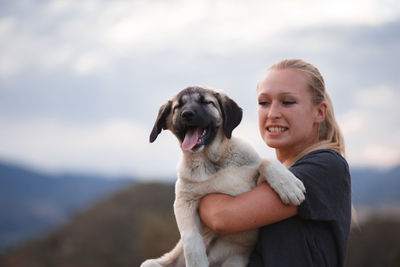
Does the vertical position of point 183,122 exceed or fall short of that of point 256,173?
it exceeds it

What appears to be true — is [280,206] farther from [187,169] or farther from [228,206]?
[187,169]

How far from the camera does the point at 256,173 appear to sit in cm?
397

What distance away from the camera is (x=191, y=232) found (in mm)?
3801

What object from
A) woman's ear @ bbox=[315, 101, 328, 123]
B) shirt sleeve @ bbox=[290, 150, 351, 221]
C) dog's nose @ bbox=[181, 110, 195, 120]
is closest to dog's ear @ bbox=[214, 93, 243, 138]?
dog's nose @ bbox=[181, 110, 195, 120]

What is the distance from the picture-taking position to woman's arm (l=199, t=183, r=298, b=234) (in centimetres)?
335

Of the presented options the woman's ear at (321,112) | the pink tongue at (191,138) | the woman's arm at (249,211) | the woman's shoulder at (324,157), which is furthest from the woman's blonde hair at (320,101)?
the pink tongue at (191,138)

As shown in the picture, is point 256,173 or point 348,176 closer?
point 348,176

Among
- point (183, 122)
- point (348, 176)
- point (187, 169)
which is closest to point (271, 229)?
point (348, 176)

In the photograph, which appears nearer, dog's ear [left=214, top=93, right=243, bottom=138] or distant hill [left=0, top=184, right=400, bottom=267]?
dog's ear [left=214, top=93, right=243, bottom=138]

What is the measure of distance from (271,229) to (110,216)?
2209 centimetres

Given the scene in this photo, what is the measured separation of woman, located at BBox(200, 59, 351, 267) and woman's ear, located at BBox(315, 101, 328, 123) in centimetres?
22

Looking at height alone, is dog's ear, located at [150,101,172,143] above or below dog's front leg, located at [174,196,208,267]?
above

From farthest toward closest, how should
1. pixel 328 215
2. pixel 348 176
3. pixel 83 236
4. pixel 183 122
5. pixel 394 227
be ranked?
1. pixel 83 236
2. pixel 394 227
3. pixel 183 122
4. pixel 348 176
5. pixel 328 215

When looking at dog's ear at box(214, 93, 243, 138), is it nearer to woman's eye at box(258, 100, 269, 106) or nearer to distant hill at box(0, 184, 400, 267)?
woman's eye at box(258, 100, 269, 106)
